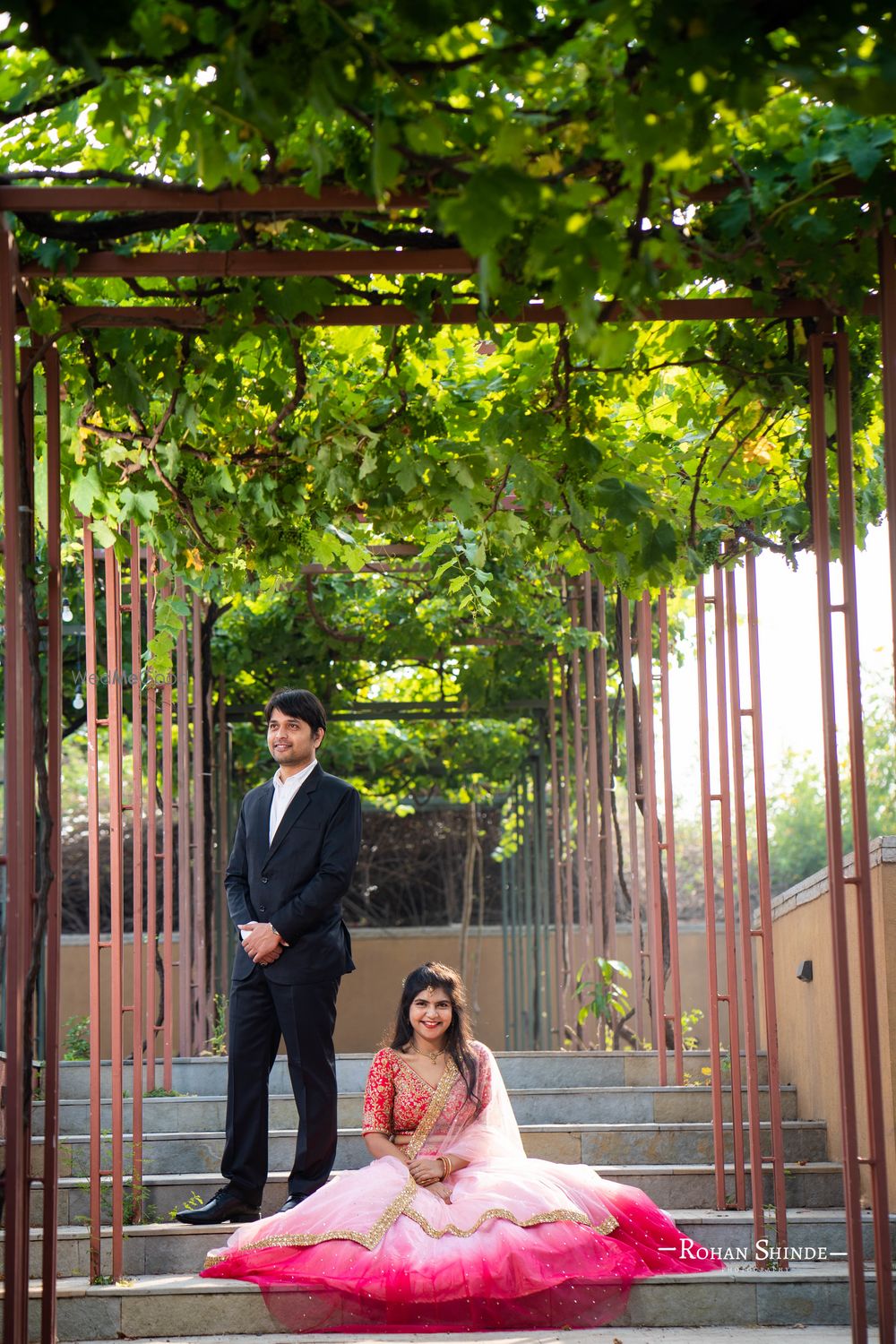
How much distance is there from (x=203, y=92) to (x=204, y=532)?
2053 millimetres

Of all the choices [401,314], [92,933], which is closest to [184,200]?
[401,314]

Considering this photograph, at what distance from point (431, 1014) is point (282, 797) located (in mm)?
899

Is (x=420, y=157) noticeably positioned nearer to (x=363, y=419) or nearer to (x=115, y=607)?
(x=363, y=419)

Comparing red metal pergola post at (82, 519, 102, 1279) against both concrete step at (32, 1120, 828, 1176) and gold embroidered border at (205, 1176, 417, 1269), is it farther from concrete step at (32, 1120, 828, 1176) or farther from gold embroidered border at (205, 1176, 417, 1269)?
concrete step at (32, 1120, 828, 1176)

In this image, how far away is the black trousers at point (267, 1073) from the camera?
4.99 meters

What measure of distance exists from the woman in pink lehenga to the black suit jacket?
519mm

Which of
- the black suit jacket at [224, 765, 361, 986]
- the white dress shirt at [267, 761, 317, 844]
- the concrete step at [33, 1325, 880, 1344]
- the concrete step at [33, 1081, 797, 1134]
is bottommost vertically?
the concrete step at [33, 1325, 880, 1344]

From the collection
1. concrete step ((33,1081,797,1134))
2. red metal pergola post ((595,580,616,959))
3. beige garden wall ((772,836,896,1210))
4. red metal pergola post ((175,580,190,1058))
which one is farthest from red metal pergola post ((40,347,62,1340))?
red metal pergola post ((595,580,616,959))

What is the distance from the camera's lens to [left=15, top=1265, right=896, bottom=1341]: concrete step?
431cm

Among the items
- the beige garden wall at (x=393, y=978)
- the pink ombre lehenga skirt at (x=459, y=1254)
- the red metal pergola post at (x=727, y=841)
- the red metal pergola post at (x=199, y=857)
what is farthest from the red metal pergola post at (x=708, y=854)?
the beige garden wall at (x=393, y=978)

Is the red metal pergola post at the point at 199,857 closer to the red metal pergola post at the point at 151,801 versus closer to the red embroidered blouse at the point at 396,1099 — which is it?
the red metal pergola post at the point at 151,801

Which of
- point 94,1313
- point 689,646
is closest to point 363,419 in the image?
point 94,1313

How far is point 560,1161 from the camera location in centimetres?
551

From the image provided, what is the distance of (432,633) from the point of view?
352 inches
